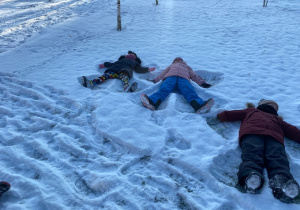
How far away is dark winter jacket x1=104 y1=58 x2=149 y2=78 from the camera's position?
5916mm

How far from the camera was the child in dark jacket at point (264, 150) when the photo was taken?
273 centimetres

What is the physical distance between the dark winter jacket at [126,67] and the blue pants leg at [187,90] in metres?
1.36

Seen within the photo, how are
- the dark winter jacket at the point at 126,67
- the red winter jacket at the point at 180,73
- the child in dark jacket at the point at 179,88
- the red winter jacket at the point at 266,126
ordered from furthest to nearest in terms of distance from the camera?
the dark winter jacket at the point at 126,67, the red winter jacket at the point at 180,73, the child in dark jacket at the point at 179,88, the red winter jacket at the point at 266,126

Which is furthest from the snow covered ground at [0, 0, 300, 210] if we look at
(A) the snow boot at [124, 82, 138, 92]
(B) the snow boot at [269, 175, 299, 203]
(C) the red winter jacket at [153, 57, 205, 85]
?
(C) the red winter jacket at [153, 57, 205, 85]

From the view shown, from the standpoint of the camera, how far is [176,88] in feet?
17.5

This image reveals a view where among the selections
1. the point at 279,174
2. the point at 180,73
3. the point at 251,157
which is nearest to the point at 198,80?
the point at 180,73

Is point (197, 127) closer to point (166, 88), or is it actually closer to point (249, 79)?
point (166, 88)

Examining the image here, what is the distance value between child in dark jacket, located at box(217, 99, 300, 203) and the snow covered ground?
16cm

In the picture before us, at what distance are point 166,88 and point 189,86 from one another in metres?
0.51

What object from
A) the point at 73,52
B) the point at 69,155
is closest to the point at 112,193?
the point at 69,155

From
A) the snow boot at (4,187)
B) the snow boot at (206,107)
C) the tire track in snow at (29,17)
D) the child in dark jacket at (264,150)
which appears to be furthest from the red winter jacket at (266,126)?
the tire track in snow at (29,17)

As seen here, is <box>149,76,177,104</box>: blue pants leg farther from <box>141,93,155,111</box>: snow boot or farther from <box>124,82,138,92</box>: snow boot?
<box>124,82,138,92</box>: snow boot

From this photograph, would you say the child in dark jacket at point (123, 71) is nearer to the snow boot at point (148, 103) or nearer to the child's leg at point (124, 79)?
the child's leg at point (124, 79)

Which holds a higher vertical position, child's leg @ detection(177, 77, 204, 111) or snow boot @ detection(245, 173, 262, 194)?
child's leg @ detection(177, 77, 204, 111)
